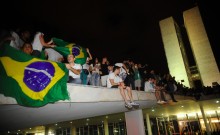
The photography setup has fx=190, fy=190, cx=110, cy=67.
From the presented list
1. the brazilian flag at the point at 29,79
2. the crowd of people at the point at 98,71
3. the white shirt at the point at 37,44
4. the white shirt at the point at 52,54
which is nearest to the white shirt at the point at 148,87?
the crowd of people at the point at 98,71

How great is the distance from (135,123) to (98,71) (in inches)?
186

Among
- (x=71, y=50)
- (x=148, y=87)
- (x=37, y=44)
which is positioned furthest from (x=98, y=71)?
(x=148, y=87)

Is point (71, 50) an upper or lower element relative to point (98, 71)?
upper

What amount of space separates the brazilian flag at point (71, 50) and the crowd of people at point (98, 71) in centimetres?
20

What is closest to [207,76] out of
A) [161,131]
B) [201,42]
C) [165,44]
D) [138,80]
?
[201,42]

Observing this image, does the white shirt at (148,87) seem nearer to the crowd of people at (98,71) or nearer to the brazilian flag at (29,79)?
the crowd of people at (98,71)

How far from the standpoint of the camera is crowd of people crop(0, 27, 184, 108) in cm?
580

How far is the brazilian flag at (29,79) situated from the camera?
4438mm

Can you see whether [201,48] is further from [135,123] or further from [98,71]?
[98,71]

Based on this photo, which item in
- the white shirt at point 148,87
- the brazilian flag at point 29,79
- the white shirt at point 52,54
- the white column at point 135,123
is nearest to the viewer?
the brazilian flag at point 29,79

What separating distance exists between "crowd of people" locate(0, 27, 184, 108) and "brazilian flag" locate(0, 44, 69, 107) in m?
0.53

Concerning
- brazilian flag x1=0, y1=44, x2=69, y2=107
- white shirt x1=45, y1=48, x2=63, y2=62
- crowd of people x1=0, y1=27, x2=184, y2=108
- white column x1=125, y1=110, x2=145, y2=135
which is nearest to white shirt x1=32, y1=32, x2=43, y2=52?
crowd of people x1=0, y1=27, x2=184, y2=108

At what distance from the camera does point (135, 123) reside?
38.2 ft

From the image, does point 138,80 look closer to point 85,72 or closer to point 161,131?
point 85,72
